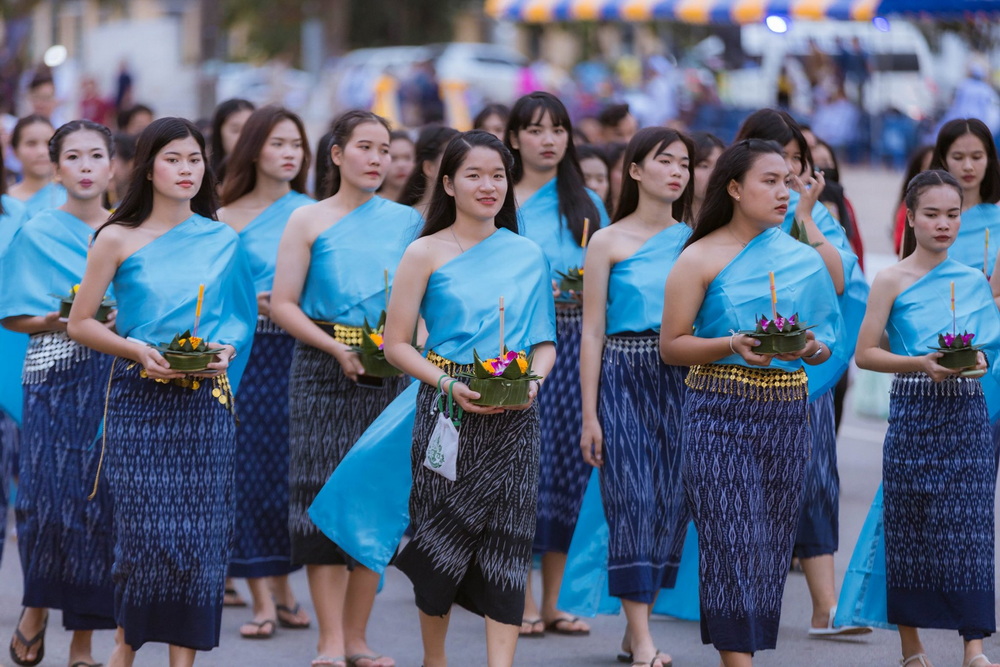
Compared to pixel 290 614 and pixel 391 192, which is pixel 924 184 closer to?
pixel 290 614

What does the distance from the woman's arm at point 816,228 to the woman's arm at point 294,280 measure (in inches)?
78.7

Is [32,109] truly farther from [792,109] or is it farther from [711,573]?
[792,109]

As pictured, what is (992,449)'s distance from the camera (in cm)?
587

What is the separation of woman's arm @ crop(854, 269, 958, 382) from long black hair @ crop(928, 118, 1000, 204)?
3.79 feet

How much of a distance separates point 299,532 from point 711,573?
1.94 m

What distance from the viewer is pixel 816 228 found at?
6.54 metres

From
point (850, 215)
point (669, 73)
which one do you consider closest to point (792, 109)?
point (669, 73)

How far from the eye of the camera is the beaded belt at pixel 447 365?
213 inches

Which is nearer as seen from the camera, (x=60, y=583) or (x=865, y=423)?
(x=60, y=583)

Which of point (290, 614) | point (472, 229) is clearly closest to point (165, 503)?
point (472, 229)

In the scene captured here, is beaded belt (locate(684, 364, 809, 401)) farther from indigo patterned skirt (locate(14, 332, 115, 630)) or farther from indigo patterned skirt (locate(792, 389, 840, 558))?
indigo patterned skirt (locate(14, 332, 115, 630))

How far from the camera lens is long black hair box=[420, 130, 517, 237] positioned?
18.3 ft

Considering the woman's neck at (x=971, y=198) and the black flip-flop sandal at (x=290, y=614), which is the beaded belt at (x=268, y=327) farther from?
the woman's neck at (x=971, y=198)

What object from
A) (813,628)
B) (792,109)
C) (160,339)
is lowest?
(813,628)
